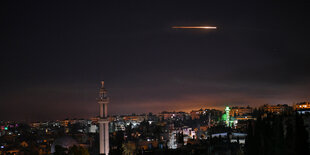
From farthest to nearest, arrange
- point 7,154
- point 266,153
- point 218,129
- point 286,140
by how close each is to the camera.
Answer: point 218,129
point 7,154
point 266,153
point 286,140

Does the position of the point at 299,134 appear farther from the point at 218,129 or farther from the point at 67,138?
the point at 218,129

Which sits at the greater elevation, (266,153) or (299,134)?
(299,134)

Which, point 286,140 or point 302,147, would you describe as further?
point 286,140

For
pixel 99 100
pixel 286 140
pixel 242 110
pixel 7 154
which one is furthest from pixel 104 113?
pixel 242 110

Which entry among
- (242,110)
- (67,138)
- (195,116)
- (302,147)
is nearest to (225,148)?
(302,147)

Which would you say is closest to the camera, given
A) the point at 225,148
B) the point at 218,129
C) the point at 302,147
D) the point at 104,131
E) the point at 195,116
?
the point at 302,147

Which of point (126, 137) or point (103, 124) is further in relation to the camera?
point (126, 137)

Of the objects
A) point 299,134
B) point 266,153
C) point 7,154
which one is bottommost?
point 7,154
